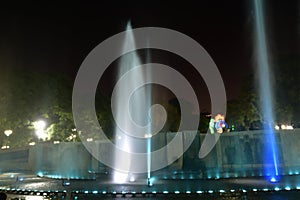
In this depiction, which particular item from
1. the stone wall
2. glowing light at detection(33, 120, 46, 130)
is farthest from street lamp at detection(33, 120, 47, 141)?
the stone wall

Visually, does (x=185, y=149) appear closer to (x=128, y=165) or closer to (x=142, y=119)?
(x=128, y=165)

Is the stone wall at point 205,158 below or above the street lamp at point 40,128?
below

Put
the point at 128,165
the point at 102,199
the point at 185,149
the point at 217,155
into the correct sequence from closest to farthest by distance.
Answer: the point at 102,199
the point at 185,149
the point at 217,155
the point at 128,165

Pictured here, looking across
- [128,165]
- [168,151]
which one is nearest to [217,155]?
[168,151]

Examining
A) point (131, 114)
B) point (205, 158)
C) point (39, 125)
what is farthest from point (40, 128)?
point (205, 158)

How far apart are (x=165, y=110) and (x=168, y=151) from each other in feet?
72.7

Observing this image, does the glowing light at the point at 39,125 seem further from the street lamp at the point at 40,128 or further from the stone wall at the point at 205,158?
the stone wall at the point at 205,158

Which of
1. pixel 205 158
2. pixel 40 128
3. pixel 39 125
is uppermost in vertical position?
pixel 39 125

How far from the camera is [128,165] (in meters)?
20.6

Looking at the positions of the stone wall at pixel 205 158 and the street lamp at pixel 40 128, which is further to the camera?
the street lamp at pixel 40 128

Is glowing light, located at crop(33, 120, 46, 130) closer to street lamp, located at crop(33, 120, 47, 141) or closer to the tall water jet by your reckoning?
street lamp, located at crop(33, 120, 47, 141)

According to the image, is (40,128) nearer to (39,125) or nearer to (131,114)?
(39,125)

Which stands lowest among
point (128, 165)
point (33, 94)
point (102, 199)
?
point (102, 199)

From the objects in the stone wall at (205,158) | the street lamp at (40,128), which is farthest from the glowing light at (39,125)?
the stone wall at (205,158)
